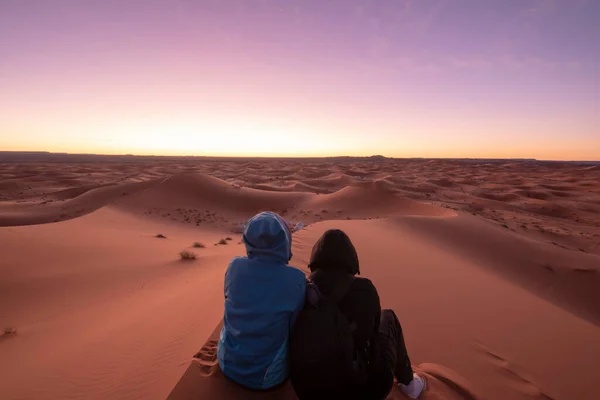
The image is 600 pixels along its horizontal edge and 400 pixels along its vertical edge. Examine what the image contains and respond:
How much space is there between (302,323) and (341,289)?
367mm

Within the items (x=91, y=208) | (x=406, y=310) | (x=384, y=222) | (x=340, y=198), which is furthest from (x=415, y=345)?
(x=91, y=208)

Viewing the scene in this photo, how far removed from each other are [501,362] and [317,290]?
121 inches

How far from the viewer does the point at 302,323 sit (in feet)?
7.29

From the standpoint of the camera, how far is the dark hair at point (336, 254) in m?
2.46

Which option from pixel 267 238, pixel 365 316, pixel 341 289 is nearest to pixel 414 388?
pixel 365 316

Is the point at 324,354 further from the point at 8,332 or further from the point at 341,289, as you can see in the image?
the point at 8,332

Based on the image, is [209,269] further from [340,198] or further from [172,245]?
[340,198]

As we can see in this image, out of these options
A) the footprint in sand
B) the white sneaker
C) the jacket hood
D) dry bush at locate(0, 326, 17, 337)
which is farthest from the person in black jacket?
dry bush at locate(0, 326, 17, 337)

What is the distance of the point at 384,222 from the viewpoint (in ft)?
38.1

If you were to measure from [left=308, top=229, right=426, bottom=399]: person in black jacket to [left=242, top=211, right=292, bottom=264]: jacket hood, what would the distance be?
0.33 m

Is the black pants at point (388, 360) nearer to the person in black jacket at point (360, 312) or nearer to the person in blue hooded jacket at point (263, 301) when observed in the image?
the person in black jacket at point (360, 312)

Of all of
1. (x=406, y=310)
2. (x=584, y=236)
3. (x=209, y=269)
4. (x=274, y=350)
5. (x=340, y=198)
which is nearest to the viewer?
(x=274, y=350)

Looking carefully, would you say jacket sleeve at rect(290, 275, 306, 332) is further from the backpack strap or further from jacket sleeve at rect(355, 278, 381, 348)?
jacket sleeve at rect(355, 278, 381, 348)

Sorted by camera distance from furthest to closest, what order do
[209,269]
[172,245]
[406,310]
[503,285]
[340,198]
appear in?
1. [340,198]
2. [172,245]
3. [209,269]
4. [503,285]
5. [406,310]
